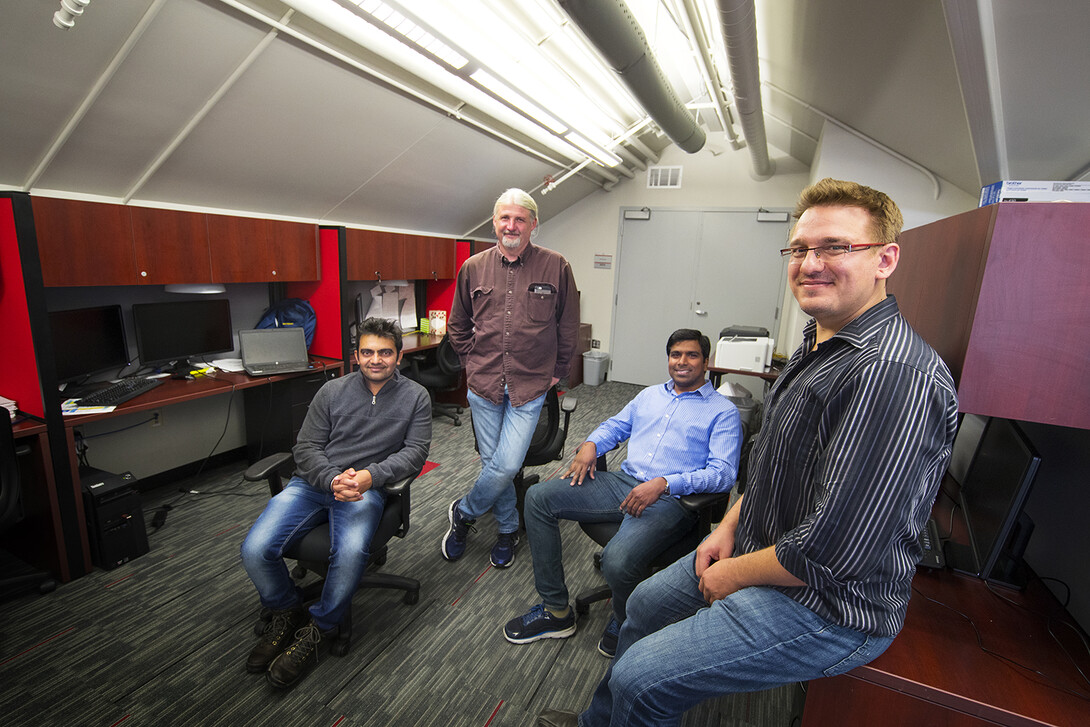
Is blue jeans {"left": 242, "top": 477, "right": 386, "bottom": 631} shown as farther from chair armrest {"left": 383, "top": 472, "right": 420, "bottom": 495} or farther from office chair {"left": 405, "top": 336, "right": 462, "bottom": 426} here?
office chair {"left": 405, "top": 336, "right": 462, "bottom": 426}

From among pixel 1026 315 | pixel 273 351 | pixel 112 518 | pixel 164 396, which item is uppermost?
pixel 1026 315

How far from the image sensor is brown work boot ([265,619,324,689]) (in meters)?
1.54

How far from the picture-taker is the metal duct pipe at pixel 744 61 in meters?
1.72

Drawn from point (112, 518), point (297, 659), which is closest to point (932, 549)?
point (297, 659)

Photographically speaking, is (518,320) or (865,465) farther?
(518,320)

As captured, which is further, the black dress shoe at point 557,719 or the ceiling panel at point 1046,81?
the black dress shoe at point 557,719

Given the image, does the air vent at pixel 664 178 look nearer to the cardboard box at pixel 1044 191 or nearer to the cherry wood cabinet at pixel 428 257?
the cherry wood cabinet at pixel 428 257

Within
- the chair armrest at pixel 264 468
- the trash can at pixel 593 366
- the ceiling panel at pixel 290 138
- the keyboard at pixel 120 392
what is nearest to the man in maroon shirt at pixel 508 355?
the chair armrest at pixel 264 468

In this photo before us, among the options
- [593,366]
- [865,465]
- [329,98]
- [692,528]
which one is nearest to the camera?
[865,465]

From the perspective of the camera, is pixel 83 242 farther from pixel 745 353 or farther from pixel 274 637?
pixel 745 353

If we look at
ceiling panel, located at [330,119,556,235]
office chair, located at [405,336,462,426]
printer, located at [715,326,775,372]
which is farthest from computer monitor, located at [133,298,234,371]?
printer, located at [715,326,775,372]

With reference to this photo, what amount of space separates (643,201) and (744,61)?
11.0ft

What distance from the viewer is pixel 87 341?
229 centimetres

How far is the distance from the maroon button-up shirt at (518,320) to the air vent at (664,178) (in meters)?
3.62
